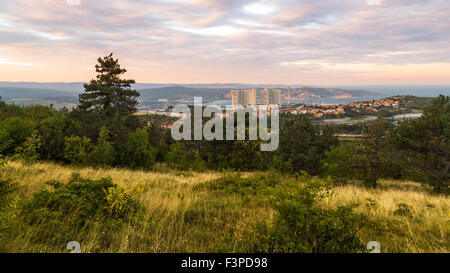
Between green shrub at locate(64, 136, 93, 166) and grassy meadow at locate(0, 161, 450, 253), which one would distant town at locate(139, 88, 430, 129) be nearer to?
green shrub at locate(64, 136, 93, 166)

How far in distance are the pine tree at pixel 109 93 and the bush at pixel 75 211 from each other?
17696 mm

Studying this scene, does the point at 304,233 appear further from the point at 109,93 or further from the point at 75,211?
the point at 109,93

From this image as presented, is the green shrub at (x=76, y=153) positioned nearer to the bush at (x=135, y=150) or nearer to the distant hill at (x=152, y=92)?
the bush at (x=135, y=150)

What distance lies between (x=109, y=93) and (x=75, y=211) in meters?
19.6

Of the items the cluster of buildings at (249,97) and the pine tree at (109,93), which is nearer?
the pine tree at (109,93)

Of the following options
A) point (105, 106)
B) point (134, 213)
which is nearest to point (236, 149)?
point (105, 106)

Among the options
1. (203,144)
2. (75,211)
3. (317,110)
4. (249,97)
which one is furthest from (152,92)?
(75,211)

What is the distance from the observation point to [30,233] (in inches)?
125

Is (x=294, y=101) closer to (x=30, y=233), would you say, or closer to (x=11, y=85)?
(x=30, y=233)

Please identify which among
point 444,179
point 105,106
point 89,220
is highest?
point 105,106

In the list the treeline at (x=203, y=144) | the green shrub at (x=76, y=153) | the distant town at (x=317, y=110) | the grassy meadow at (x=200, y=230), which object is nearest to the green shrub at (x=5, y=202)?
the grassy meadow at (x=200, y=230)

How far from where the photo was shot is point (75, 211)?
3799 mm

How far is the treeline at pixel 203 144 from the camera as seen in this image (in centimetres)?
1616

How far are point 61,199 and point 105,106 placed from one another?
778 inches
